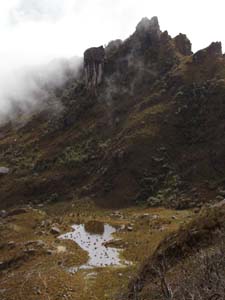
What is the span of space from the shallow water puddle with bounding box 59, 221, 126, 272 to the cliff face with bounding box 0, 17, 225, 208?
17.9 m

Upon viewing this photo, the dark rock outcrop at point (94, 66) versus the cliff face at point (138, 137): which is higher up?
the dark rock outcrop at point (94, 66)

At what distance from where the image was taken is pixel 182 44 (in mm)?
151125

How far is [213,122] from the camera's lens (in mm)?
103000

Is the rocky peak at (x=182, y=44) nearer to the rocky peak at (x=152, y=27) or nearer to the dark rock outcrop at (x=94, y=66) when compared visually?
the rocky peak at (x=152, y=27)

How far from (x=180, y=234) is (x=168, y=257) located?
2461 mm

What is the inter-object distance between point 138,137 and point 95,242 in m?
43.8

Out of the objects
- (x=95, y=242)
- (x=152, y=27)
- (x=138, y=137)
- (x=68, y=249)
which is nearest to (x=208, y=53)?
(x=152, y=27)

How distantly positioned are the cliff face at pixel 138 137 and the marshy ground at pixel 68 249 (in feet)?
28.5

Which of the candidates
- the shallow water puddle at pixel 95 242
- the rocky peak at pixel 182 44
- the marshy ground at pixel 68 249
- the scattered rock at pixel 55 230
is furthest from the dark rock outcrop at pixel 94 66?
the scattered rock at pixel 55 230

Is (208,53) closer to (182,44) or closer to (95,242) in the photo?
(182,44)

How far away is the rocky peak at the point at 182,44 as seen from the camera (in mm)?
149137

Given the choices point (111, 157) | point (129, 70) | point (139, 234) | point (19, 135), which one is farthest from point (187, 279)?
point (19, 135)

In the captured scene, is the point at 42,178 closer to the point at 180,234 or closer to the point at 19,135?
the point at 19,135

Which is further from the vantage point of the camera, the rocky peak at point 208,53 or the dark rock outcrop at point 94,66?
the dark rock outcrop at point 94,66
